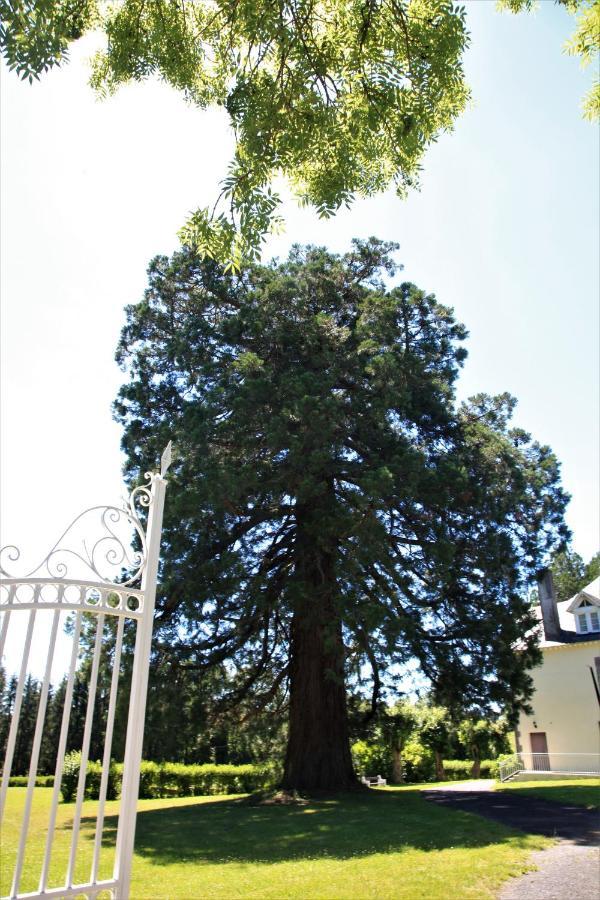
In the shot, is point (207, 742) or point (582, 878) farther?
point (207, 742)

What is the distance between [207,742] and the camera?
627 inches

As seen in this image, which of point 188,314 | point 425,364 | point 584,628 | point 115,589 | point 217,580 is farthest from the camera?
point 584,628

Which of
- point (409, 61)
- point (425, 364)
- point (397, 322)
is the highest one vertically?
point (397, 322)

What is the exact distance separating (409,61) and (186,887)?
25.3 feet

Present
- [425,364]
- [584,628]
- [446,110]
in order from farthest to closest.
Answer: [584,628] → [425,364] → [446,110]

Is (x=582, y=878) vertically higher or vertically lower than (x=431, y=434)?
lower

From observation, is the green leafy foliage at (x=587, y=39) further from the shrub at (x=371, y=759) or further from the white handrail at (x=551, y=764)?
the shrub at (x=371, y=759)

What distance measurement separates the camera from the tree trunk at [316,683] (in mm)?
13234

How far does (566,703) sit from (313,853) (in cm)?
2254

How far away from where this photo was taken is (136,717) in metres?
4.38

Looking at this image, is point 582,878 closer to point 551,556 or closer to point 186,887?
point 186,887

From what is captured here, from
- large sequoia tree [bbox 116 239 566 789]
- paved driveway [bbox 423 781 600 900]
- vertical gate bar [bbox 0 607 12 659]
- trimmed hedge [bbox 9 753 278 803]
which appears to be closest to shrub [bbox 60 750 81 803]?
trimmed hedge [bbox 9 753 278 803]

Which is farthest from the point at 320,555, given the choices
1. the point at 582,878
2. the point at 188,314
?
the point at 582,878

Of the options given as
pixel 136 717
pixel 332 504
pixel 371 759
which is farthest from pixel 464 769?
pixel 136 717
